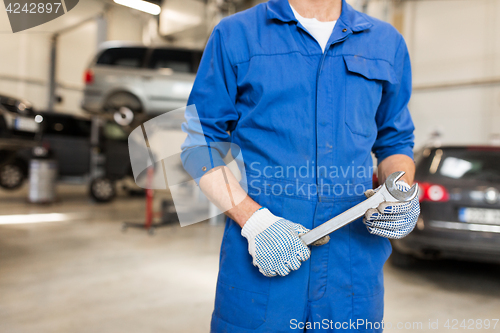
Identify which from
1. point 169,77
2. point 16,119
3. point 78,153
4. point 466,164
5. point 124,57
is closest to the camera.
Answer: point 466,164

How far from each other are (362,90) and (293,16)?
0.73ft

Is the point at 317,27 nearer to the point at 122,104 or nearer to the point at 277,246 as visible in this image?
the point at 277,246

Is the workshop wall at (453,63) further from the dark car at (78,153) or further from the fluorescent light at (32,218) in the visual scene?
the fluorescent light at (32,218)

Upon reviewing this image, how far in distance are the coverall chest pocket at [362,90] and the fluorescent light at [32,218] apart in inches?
194

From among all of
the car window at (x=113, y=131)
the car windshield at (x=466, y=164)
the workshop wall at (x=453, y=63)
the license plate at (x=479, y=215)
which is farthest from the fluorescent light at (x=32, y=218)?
the workshop wall at (x=453, y=63)

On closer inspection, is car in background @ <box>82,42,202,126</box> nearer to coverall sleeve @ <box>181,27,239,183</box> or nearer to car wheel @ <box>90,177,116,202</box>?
car wheel @ <box>90,177,116,202</box>

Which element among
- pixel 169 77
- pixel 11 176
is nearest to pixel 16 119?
pixel 169 77

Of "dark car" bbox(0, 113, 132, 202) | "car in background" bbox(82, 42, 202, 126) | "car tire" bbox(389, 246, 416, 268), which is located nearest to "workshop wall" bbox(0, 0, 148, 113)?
"dark car" bbox(0, 113, 132, 202)

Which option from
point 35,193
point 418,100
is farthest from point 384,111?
point 418,100

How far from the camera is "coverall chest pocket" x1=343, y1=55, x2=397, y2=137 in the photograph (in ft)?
2.43

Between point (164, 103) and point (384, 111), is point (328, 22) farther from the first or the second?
point (164, 103)

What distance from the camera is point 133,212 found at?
5629mm

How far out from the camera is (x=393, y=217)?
2.23 feet

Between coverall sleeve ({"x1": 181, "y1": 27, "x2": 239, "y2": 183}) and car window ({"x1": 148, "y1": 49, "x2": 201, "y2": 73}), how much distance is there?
4734mm
